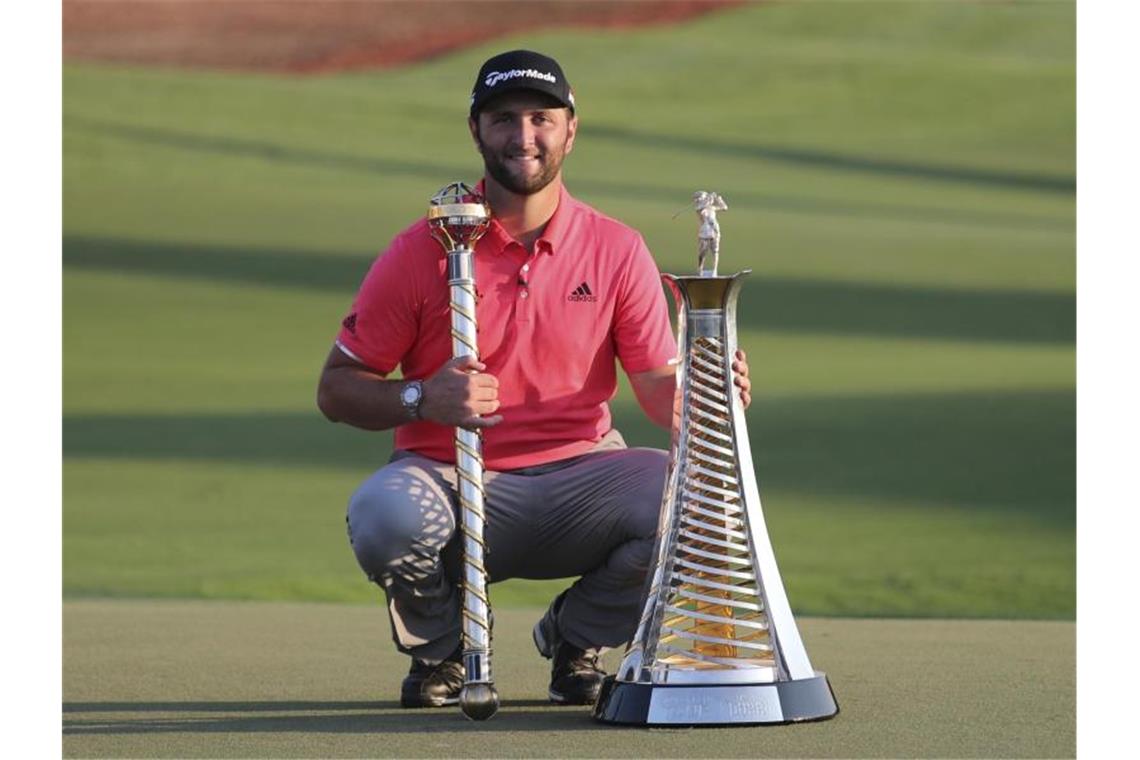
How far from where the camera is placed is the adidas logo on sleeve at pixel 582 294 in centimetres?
440

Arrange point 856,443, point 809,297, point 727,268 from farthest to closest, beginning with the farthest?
point 727,268 → point 809,297 → point 856,443

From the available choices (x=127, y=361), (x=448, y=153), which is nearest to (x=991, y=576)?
(x=127, y=361)

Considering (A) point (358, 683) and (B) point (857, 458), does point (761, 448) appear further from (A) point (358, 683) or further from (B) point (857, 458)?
(A) point (358, 683)

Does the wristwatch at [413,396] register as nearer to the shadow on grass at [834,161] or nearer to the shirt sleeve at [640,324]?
the shirt sleeve at [640,324]

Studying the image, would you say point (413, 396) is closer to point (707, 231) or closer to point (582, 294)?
point (582, 294)

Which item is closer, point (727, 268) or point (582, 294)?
point (582, 294)

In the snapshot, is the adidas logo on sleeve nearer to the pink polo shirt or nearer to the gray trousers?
the pink polo shirt

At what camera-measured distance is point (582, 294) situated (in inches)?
173

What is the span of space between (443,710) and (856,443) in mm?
6659

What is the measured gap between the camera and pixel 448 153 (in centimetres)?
2594

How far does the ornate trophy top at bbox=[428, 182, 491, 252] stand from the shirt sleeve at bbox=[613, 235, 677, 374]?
1.39 ft

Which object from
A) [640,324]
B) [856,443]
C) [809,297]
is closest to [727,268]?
[809,297]

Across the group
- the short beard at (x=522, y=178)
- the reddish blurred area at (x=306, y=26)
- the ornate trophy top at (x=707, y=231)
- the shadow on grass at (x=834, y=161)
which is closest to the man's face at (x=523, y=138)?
the short beard at (x=522, y=178)

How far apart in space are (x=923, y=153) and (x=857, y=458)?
16877mm
